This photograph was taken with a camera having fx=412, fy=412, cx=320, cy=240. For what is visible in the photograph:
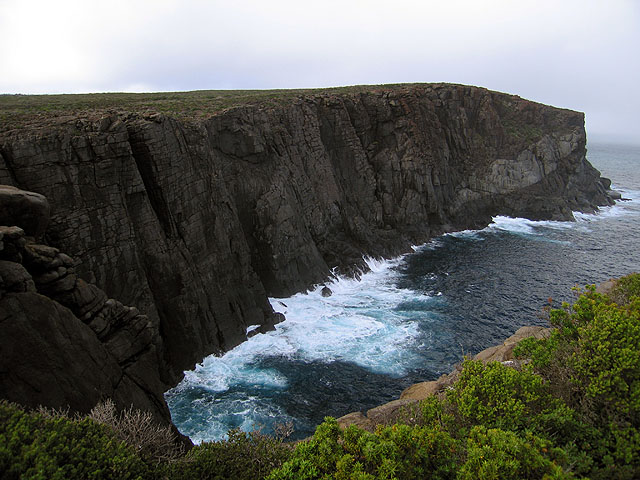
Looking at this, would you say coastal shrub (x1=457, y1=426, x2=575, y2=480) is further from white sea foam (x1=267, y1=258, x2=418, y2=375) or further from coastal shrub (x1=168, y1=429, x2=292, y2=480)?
white sea foam (x1=267, y1=258, x2=418, y2=375)

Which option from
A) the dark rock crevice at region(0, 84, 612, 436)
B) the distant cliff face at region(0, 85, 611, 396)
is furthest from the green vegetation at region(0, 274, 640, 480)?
the distant cliff face at region(0, 85, 611, 396)

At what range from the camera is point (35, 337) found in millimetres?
20922

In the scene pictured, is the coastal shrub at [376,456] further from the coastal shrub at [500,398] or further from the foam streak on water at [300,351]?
the foam streak on water at [300,351]

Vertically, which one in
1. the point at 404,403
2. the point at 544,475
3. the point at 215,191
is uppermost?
the point at 215,191

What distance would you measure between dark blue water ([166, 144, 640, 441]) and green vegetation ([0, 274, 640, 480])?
184 inches

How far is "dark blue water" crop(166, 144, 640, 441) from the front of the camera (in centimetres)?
3262

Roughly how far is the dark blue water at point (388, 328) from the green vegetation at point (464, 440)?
4672 mm

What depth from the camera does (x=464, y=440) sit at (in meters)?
16.2

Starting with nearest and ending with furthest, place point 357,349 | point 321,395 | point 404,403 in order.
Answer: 1. point 404,403
2. point 321,395
3. point 357,349

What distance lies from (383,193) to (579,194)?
56.6m

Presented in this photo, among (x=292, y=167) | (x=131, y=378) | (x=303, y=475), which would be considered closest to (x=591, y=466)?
(x=303, y=475)

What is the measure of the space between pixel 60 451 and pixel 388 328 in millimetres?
34773

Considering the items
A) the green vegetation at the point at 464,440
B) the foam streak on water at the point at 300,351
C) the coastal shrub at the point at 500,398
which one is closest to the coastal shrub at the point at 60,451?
the green vegetation at the point at 464,440

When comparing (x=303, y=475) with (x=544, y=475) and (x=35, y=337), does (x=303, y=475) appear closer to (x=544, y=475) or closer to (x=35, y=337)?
(x=544, y=475)
